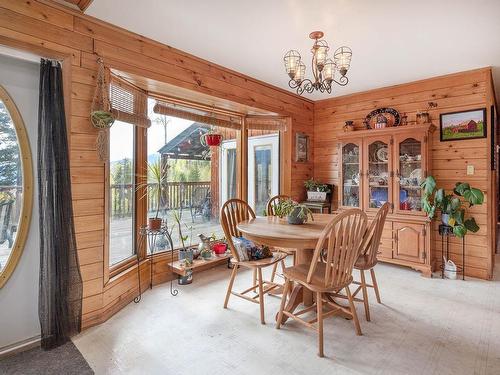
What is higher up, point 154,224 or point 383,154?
point 383,154

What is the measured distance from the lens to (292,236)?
210cm

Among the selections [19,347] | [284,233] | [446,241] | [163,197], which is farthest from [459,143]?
[19,347]

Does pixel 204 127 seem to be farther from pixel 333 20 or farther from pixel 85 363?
pixel 85 363

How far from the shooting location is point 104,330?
2244 millimetres

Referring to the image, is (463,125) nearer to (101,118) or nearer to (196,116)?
(196,116)

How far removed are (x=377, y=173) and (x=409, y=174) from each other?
39 centimetres

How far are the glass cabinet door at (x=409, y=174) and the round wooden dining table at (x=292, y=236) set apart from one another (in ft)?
4.61

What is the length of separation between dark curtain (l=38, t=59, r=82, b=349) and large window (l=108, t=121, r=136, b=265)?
22.9 inches

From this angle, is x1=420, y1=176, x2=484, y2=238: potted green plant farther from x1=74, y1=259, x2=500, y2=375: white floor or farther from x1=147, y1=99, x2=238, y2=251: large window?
x1=147, y1=99, x2=238, y2=251: large window

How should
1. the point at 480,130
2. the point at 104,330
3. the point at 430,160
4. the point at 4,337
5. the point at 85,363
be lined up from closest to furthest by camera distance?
the point at 85,363, the point at 4,337, the point at 104,330, the point at 480,130, the point at 430,160

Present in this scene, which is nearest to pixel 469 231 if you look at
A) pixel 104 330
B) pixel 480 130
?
pixel 480 130

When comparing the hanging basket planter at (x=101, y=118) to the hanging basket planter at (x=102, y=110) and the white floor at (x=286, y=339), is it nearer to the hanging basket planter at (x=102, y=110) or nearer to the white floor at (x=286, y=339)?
the hanging basket planter at (x=102, y=110)

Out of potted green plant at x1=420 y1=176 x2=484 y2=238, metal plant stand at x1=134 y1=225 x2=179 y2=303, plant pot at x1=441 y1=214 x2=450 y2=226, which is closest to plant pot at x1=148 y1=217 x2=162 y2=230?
metal plant stand at x1=134 y1=225 x2=179 y2=303

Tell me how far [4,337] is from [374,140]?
4242 mm
